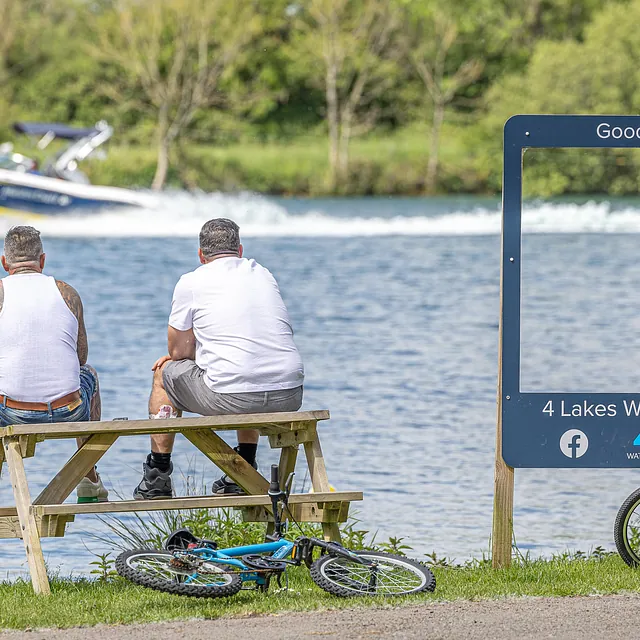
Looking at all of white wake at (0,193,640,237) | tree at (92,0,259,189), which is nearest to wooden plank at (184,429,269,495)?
white wake at (0,193,640,237)

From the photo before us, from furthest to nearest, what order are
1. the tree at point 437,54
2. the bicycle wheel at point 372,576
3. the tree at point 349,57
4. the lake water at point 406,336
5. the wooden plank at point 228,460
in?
the tree at point 437,54 → the tree at point 349,57 → the lake water at point 406,336 → the wooden plank at point 228,460 → the bicycle wheel at point 372,576

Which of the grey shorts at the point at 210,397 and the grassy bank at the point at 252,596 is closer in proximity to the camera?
the grassy bank at the point at 252,596

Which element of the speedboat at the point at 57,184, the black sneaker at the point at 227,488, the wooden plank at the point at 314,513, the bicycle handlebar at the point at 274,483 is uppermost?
the speedboat at the point at 57,184

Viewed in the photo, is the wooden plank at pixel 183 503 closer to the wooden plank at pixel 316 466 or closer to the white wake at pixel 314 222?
the wooden plank at pixel 316 466

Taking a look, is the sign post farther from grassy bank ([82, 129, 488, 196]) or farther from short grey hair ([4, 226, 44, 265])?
grassy bank ([82, 129, 488, 196])

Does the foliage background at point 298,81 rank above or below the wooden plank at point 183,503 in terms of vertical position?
above

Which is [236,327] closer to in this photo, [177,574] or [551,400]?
[177,574]

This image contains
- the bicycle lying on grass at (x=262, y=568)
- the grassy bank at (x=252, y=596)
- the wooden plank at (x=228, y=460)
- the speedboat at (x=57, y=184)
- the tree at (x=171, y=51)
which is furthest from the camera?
the tree at (x=171, y=51)

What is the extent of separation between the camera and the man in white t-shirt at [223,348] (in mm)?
6293

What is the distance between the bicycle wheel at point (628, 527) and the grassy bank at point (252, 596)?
63mm

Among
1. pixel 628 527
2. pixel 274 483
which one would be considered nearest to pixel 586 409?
pixel 628 527

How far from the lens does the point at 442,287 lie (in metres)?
30.5

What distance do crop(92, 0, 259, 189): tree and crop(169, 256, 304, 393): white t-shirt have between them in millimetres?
57611

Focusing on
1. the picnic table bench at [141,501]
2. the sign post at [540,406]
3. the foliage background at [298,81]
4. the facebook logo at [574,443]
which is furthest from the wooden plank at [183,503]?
the foliage background at [298,81]
